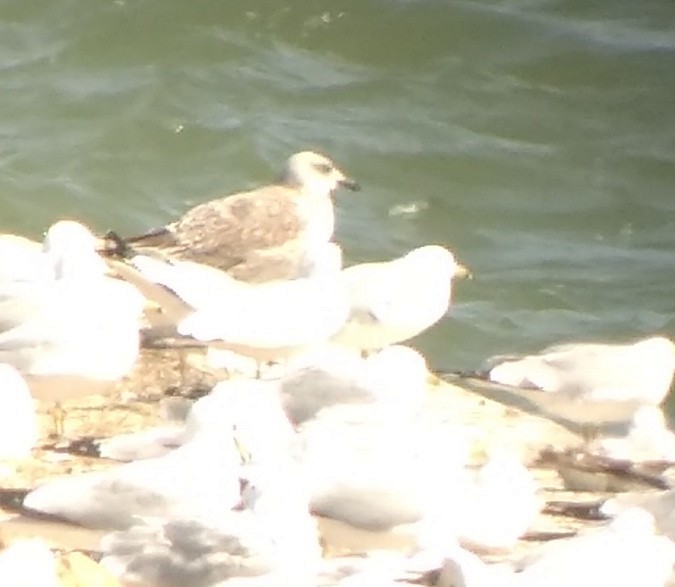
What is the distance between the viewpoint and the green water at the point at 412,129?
9.70 m

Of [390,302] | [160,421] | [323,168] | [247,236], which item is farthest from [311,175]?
[160,421]

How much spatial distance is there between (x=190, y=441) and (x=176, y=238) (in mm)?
2666

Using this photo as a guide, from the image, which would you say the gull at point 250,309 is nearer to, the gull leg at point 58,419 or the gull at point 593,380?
the gull leg at point 58,419

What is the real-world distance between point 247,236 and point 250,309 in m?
1.65

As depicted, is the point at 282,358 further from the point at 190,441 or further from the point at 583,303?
the point at 583,303

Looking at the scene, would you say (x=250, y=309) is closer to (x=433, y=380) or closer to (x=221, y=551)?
(x=433, y=380)

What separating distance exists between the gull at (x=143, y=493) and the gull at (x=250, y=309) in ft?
3.39

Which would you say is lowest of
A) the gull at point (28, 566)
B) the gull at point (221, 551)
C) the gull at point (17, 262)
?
the gull at point (28, 566)

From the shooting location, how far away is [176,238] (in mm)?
6797

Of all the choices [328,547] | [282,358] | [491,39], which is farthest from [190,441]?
[491,39]

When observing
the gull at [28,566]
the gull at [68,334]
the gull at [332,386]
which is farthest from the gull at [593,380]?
the gull at [28,566]

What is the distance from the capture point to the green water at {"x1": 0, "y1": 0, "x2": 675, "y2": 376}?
970 cm

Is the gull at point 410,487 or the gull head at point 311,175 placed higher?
the gull head at point 311,175

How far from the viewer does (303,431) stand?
4418mm
